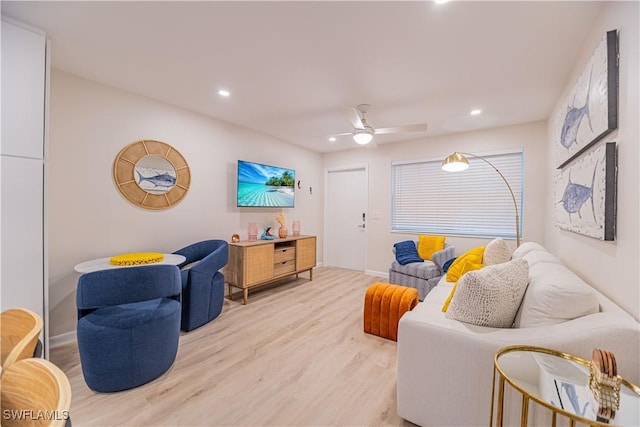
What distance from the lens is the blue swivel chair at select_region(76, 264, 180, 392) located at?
174 centimetres

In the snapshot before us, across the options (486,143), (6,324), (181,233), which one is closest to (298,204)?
(181,233)

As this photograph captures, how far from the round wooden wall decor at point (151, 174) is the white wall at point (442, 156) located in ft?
10.1

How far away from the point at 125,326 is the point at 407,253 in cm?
340

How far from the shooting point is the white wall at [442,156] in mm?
3555

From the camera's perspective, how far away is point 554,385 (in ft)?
3.35

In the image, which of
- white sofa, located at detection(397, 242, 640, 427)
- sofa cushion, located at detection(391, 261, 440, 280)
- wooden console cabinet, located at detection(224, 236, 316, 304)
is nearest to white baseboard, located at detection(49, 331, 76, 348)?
wooden console cabinet, located at detection(224, 236, 316, 304)

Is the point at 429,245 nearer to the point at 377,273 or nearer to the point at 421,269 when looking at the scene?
the point at 421,269

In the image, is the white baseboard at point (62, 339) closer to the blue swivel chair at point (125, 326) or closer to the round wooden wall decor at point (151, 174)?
the blue swivel chair at point (125, 326)

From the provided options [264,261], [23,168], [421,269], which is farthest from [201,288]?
[421,269]

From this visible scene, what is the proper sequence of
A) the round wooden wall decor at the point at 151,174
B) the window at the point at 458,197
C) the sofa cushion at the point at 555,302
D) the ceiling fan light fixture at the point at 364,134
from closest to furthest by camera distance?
the sofa cushion at the point at 555,302, the round wooden wall decor at the point at 151,174, the ceiling fan light fixture at the point at 364,134, the window at the point at 458,197

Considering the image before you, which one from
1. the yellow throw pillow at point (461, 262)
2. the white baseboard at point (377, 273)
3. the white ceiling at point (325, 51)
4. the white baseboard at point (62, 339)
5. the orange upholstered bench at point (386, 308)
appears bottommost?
the white baseboard at point (62, 339)

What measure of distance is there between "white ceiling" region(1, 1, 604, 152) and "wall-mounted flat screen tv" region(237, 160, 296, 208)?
3.28 ft

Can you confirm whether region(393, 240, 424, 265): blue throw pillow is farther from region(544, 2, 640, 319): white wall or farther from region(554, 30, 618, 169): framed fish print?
region(544, 2, 640, 319): white wall

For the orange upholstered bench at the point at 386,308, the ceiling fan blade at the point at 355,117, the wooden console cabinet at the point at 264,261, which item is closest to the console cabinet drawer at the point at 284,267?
the wooden console cabinet at the point at 264,261
